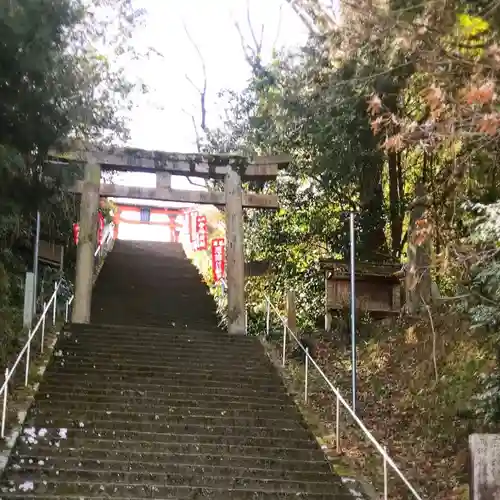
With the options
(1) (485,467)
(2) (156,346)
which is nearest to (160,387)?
(2) (156,346)

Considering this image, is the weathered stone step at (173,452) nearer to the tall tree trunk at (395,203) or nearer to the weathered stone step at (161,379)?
the weathered stone step at (161,379)

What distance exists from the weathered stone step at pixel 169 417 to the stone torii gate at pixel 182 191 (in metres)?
4.26

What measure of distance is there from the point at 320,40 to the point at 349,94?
98 centimetres

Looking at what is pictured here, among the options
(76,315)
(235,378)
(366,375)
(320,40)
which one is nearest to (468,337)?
(366,375)

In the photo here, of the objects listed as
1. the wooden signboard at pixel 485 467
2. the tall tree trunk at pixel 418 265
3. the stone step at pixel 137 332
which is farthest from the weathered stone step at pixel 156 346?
the wooden signboard at pixel 485 467

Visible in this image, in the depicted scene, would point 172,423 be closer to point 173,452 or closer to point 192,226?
point 173,452

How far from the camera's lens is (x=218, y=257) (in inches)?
653

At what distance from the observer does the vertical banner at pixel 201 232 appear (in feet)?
66.0

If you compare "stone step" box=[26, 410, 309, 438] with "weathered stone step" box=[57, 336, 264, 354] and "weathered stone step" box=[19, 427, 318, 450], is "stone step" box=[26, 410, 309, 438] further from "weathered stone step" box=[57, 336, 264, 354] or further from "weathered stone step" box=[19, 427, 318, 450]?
"weathered stone step" box=[57, 336, 264, 354]

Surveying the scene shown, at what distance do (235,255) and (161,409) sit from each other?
5307 millimetres

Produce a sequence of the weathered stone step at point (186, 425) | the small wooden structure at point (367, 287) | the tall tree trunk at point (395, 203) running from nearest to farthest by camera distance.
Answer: the weathered stone step at point (186, 425), the small wooden structure at point (367, 287), the tall tree trunk at point (395, 203)

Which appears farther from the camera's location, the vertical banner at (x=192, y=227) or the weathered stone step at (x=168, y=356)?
the vertical banner at (x=192, y=227)

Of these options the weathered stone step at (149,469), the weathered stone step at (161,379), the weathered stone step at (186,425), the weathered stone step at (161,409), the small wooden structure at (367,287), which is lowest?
the weathered stone step at (149,469)

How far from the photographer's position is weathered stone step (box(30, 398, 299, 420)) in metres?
8.08
